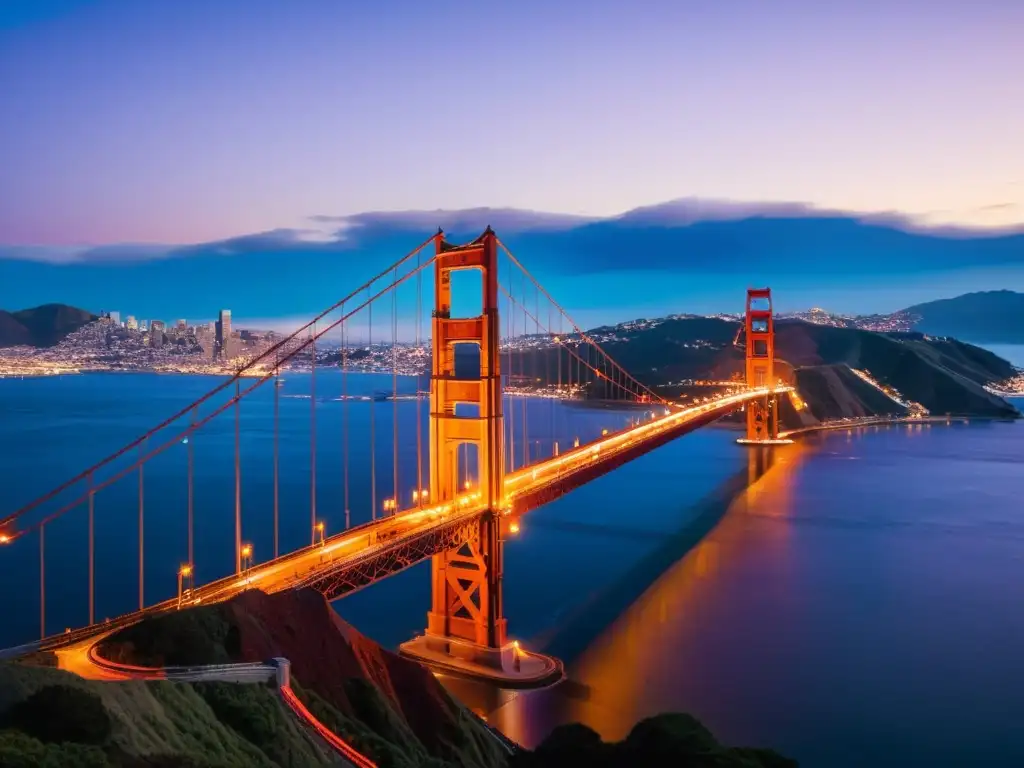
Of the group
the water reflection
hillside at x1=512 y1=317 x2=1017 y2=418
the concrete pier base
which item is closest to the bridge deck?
the concrete pier base

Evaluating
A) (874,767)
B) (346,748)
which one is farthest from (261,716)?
(874,767)

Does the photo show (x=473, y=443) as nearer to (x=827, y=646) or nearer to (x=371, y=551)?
(x=371, y=551)

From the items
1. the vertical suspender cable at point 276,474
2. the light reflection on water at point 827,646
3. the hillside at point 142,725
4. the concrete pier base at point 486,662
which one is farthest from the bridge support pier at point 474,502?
the hillside at point 142,725

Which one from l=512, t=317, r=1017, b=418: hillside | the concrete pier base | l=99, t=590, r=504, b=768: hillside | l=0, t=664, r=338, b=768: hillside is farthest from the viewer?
l=512, t=317, r=1017, b=418: hillside

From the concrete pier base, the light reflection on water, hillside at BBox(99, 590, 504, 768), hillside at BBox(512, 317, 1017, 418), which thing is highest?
hillside at BBox(512, 317, 1017, 418)

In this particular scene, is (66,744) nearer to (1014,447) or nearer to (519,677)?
(519,677)

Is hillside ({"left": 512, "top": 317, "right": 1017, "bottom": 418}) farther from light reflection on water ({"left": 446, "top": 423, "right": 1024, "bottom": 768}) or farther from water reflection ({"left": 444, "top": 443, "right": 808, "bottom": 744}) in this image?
water reflection ({"left": 444, "top": 443, "right": 808, "bottom": 744})
